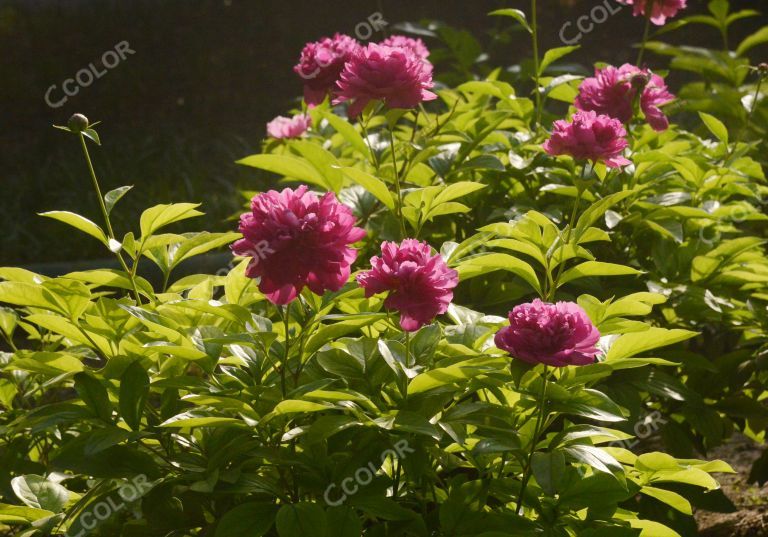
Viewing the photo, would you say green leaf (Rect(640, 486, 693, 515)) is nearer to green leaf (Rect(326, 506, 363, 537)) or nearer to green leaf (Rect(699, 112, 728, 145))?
green leaf (Rect(326, 506, 363, 537))

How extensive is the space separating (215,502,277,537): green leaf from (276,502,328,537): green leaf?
52mm

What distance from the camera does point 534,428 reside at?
5.30 feet

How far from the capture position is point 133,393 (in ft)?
5.04

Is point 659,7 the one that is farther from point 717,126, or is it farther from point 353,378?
point 353,378

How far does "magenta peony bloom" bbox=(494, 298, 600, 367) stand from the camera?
1398 millimetres

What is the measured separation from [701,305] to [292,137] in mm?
1388

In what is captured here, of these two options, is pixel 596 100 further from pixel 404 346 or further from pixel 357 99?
pixel 404 346

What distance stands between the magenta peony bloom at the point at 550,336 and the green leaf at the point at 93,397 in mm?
660

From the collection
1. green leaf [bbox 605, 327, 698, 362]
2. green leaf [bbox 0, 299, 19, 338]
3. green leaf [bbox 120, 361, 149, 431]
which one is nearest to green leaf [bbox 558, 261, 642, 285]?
green leaf [bbox 605, 327, 698, 362]

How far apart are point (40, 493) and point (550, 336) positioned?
0.96 meters

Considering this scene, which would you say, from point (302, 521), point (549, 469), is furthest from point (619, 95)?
point (302, 521)

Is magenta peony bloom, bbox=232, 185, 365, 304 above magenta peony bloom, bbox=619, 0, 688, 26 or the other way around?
above

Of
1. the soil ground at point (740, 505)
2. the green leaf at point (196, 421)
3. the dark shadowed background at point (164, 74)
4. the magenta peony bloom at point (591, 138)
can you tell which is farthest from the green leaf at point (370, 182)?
the dark shadowed background at point (164, 74)

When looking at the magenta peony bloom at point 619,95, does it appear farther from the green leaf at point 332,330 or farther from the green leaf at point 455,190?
the green leaf at point 332,330
